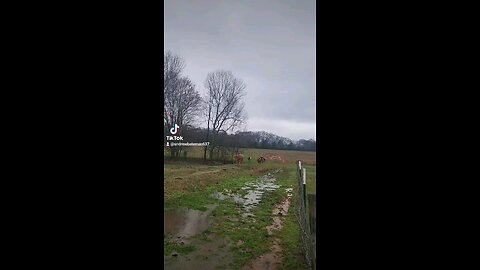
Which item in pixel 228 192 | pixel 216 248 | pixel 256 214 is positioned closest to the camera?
pixel 216 248

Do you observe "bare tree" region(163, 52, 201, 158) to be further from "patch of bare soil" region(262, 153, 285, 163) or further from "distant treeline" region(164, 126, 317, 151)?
"patch of bare soil" region(262, 153, 285, 163)

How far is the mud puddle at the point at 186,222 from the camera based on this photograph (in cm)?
291

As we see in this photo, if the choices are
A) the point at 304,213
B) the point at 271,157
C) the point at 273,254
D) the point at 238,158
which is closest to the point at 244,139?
the point at 238,158

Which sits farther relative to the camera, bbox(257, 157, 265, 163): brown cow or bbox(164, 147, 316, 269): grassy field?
bbox(257, 157, 265, 163): brown cow

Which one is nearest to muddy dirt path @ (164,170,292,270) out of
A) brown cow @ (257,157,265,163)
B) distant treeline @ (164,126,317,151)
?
brown cow @ (257,157,265,163)

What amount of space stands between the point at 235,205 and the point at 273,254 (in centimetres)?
79

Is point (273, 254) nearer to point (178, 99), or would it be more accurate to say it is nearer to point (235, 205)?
point (235, 205)

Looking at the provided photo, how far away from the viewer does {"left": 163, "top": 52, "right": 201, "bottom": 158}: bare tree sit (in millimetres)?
2828

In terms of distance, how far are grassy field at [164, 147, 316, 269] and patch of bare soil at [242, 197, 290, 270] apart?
3 centimetres
